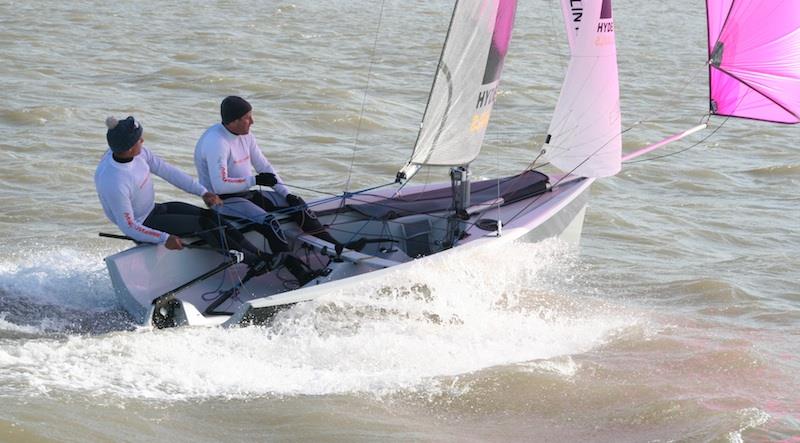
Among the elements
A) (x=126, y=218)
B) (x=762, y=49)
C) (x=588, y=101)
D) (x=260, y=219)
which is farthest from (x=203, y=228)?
(x=762, y=49)

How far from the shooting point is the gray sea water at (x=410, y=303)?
16.9 feet

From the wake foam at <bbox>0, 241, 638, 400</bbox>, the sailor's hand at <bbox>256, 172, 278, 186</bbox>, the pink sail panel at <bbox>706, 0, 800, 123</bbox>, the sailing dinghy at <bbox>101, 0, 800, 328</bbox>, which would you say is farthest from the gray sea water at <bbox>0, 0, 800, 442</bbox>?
the pink sail panel at <bbox>706, 0, 800, 123</bbox>

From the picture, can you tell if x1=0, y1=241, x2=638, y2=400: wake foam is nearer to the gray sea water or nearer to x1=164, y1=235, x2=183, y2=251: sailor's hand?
the gray sea water

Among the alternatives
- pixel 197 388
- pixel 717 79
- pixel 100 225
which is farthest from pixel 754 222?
pixel 197 388

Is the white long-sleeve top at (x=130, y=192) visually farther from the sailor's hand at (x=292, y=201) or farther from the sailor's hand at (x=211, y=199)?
the sailor's hand at (x=292, y=201)

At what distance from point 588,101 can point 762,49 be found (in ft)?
4.51

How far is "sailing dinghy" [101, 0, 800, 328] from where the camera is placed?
20.4 feet

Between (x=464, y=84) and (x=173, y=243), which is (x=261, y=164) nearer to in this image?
(x=173, y=243)

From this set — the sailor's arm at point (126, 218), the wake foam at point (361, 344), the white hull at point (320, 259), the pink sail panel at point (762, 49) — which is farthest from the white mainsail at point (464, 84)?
the pink sail panel at point (762, 49)

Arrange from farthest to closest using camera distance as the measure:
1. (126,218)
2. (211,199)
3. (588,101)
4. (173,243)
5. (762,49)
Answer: (762,49) < (588,101) < (211,199) < (173,243) < (126,218)

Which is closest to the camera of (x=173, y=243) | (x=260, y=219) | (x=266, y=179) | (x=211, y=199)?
(x=173, y=243)

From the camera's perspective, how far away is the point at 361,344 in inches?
233

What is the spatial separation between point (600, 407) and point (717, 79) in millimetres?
3368

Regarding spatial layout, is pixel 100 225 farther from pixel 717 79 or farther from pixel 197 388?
pixel 717 79
